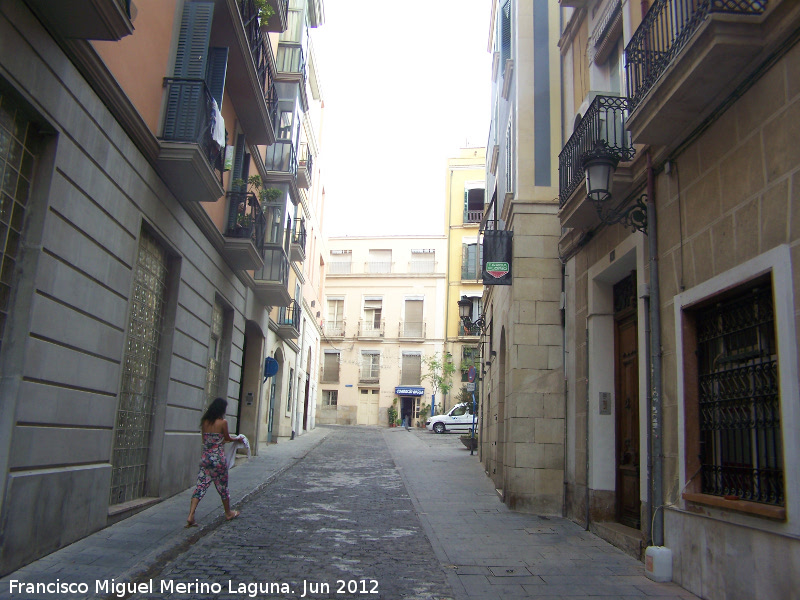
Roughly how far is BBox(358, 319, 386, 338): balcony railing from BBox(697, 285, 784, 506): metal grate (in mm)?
40144

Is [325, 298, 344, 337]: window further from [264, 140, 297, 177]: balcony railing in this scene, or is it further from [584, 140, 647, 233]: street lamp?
[584, 140, 647, 233]: street lamp

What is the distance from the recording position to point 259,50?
40.0 feet

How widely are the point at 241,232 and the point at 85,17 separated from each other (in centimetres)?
718

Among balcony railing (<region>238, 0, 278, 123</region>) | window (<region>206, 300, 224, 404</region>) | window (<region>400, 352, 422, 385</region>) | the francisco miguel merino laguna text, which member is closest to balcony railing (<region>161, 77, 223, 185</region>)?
balcony railing (<region>238, 0, 278, 123</region>)

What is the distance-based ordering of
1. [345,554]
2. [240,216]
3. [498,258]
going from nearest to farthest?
[345,554] < [498,258] < [240,216]

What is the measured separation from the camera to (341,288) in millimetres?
46969

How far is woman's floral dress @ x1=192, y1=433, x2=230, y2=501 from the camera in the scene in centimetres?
786

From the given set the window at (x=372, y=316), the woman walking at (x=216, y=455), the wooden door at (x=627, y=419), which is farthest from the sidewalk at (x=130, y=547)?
the window at (x=372, y=316)

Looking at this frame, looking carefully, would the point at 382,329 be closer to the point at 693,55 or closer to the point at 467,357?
the point at 467,357

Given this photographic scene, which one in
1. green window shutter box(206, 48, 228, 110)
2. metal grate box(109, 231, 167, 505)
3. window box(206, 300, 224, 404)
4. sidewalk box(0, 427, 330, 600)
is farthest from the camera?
window box(206, 300, 224, 404)

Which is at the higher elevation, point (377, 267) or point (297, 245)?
point (377, 267)

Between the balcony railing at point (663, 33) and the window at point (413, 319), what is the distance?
38087 millimetres

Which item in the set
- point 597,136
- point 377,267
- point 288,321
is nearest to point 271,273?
point 288,321

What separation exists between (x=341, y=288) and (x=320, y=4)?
1024 inches
